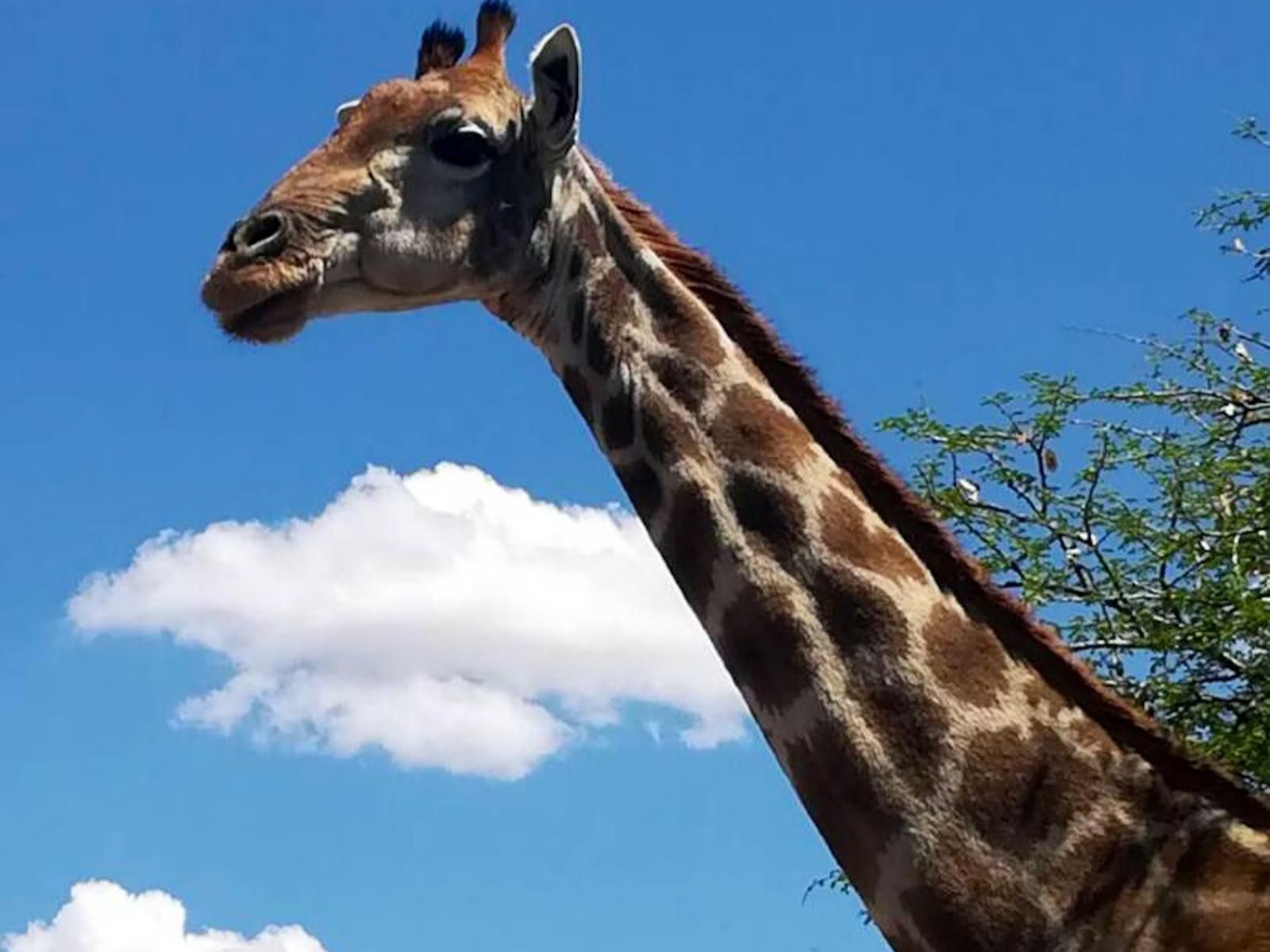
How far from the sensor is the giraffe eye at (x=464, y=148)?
270 inches

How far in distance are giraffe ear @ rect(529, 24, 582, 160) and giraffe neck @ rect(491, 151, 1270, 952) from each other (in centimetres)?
53

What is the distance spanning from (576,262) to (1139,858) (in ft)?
8.69

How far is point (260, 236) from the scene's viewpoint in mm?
6617

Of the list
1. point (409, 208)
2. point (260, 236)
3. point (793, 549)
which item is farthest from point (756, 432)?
point (260, 236)

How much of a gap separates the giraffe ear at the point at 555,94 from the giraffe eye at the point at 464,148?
0.64ft

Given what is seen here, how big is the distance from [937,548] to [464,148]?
2.10 metres

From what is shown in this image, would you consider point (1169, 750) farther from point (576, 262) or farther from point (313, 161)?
point (313, 161)

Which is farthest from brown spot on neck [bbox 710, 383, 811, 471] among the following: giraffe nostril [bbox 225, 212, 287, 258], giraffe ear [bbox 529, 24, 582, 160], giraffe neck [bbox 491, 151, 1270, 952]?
giraffe nostril [bbox 225, 212, 287, 258]

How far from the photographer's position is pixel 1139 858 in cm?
555

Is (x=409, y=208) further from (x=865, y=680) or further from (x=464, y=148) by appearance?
(x=865, y=680)

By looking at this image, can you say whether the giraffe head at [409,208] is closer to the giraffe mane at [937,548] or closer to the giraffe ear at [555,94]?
the giraffe ear at [555,94]

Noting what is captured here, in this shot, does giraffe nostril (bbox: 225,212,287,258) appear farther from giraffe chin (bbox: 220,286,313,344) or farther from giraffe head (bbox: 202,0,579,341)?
giraffe chin (bbox: 220,286,313,344)

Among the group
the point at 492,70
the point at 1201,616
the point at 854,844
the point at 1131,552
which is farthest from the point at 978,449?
the point at 854,844

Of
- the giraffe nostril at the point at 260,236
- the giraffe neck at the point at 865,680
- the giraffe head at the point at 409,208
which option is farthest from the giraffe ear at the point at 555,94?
the giraffe nostril at the point at 260,236
